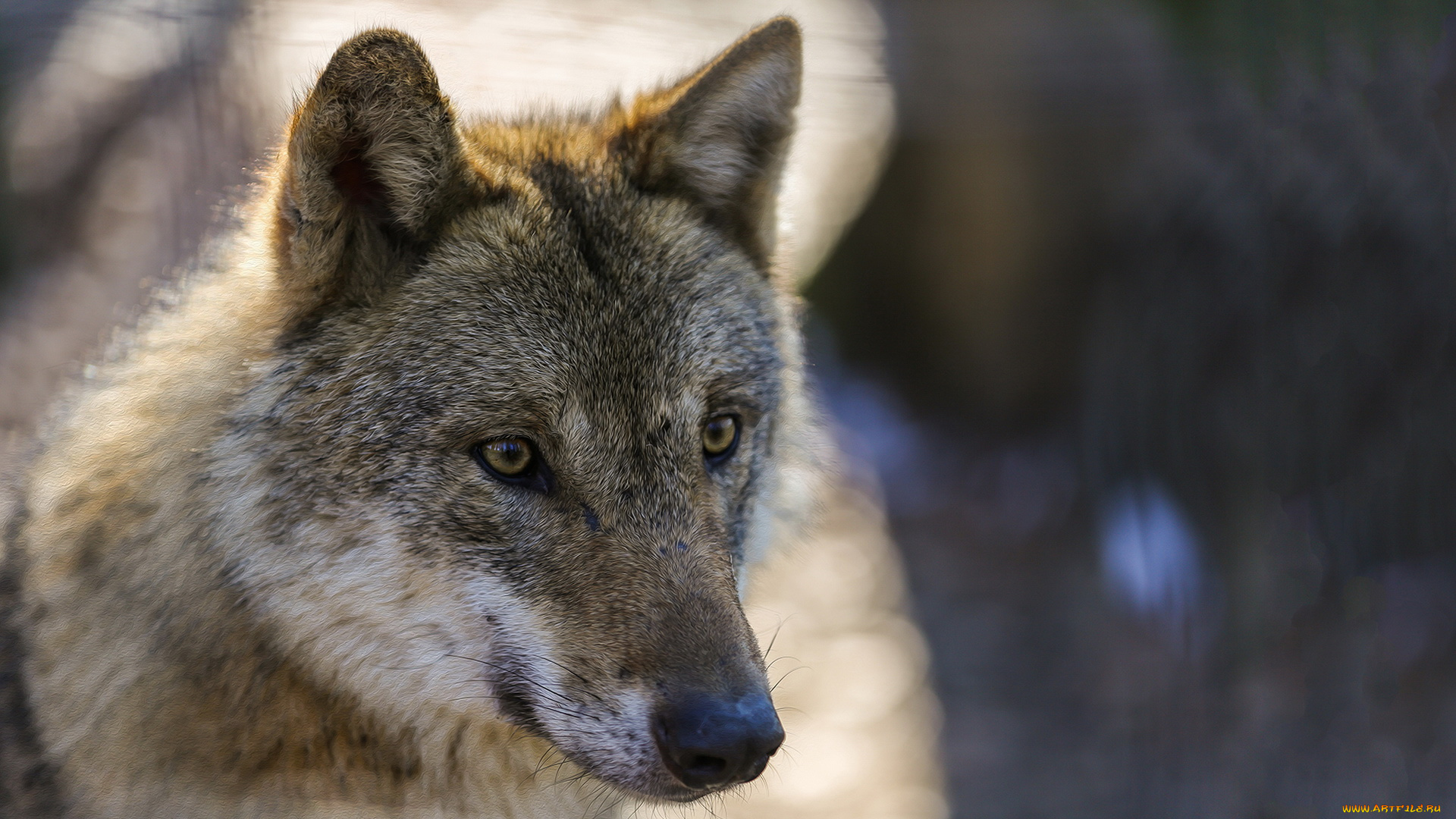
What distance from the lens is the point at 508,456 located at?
2.18 meters

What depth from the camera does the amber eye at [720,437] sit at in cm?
246

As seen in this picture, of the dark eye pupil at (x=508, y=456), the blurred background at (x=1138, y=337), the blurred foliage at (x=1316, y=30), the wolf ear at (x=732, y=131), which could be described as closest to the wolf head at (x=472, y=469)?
the dark eye pupil at (x=508, y=456)

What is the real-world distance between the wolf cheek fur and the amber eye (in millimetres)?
84

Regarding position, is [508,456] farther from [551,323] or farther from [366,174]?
[366,174]

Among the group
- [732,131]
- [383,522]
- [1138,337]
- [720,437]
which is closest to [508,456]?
[383,522]

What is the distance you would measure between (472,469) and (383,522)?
21 cm

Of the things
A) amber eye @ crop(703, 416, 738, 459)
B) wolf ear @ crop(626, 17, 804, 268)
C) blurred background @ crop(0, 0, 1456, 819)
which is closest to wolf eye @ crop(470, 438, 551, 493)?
amber eye @ crop(703, 416, 738, 459)

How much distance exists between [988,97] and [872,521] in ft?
9.14

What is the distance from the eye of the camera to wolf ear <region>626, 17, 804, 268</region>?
8.69ft

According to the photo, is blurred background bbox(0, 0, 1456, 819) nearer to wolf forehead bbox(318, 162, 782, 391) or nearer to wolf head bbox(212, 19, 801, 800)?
wolf forehead bbox(318, 162, 782, 391)

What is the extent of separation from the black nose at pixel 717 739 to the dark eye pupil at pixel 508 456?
616 millimetres

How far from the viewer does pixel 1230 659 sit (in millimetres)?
4566

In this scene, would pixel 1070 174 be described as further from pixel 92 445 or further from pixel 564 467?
pixel 92 445

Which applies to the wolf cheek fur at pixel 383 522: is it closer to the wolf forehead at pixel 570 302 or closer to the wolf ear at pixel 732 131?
the wolf forehead at pixel 570 302
